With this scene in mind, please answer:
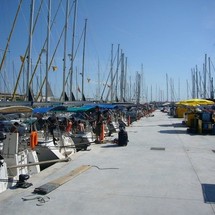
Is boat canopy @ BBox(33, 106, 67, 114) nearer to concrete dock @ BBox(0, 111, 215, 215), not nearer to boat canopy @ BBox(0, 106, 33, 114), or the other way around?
concrete dock @ BBox(0, 111, 215, 215)

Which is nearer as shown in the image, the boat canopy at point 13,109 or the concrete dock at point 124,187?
the concrete dock at point 124,187

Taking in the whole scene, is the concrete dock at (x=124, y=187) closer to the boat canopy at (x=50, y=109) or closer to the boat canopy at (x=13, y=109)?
the boat canopy at (x=13, y=109)

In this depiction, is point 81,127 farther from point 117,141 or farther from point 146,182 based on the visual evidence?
point 146,182

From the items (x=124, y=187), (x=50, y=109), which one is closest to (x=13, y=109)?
(x=124, y=187)

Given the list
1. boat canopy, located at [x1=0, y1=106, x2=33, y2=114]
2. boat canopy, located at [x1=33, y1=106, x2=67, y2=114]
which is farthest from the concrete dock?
boat canopy, located at [x1=33, y1=106, x2=67, y2=114]

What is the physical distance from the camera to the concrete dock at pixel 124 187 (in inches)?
265

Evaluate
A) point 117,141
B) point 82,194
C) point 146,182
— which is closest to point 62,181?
point 82,194

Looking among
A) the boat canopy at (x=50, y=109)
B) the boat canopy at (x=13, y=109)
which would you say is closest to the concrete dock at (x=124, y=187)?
the boat canopy at (x=13, y=109)

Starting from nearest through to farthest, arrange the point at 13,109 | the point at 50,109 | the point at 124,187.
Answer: the point at 124,187
the point at 13,109
the point at 50,109

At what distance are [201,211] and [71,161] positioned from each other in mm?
6618

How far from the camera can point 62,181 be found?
882 centimetres

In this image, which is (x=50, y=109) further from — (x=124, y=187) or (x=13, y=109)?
(x=124, y=187)

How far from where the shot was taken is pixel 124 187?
8398 mm

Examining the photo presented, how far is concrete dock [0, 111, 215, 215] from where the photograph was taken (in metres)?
6.73
